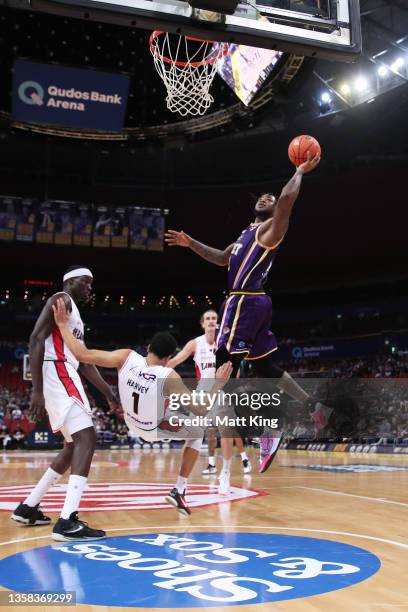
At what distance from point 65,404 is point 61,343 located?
0.58m

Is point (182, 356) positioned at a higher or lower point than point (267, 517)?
higher

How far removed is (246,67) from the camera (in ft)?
47.6

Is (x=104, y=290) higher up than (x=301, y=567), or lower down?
higher up

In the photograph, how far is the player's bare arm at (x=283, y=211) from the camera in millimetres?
4297

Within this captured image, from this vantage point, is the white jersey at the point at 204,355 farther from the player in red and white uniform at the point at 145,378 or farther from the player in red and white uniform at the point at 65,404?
the player in red and white uniform at the point at 145,378

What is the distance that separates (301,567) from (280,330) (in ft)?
92.6

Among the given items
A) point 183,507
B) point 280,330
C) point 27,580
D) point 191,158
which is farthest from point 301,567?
point 280,330

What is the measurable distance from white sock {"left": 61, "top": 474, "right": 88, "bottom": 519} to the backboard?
3419mm

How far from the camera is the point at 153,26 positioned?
4527mm

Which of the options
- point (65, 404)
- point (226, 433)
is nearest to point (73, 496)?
point (65, 404)

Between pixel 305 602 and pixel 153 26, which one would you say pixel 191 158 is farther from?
pixel 305 602

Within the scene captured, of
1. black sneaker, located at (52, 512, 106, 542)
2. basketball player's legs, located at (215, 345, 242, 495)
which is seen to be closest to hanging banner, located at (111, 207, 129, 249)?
basketball player's legs, located at (215, 345, 242, 495)

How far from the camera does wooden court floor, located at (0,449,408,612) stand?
3.13 m
